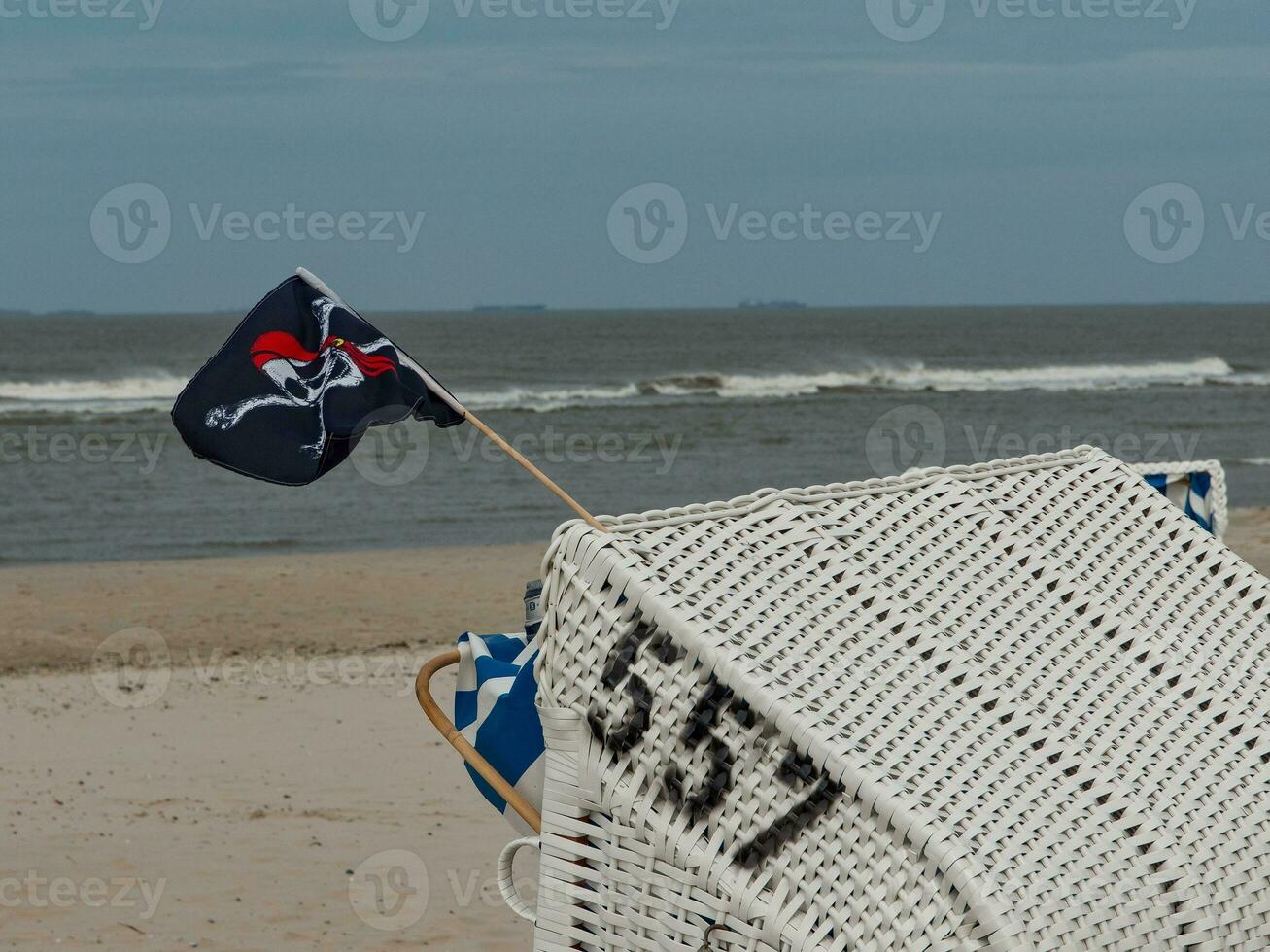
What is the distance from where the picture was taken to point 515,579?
10.6 m

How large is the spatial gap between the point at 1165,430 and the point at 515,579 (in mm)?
18129

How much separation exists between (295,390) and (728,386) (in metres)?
32.4

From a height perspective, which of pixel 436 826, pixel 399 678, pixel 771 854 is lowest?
pixel 399 678

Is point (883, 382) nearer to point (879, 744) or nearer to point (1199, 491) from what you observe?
point (1199, 491)

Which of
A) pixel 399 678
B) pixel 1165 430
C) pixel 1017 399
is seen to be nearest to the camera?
pixel 399 678

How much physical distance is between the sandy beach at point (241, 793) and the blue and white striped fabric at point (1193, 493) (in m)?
2.20

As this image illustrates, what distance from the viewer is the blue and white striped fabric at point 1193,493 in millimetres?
3439

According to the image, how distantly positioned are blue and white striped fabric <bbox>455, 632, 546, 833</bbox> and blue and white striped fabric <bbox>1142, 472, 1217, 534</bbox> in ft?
6.68

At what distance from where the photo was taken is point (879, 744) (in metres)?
1.64

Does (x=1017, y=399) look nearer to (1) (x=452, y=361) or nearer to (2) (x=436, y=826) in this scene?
(1) (x=452, y=361)

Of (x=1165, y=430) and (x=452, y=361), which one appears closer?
(x=1165, y=430)

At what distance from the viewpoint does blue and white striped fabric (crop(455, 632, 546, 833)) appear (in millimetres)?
1974

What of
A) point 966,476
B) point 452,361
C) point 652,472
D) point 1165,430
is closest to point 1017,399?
point 1165,430

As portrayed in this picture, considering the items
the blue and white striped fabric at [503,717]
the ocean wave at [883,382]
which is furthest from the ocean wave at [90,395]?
the blue and white striped fabric at [503,717]
